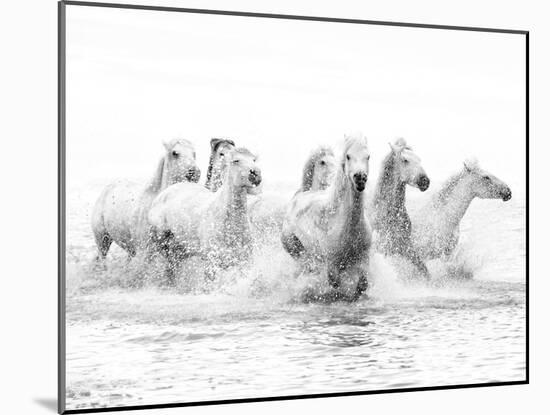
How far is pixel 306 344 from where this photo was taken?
5.42 meters

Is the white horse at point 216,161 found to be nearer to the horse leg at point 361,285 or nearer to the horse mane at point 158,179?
the horse mane at point 158,179

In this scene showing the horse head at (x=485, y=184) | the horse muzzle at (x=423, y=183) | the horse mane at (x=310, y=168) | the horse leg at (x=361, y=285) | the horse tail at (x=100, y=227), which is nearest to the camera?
the horse tail at (x=100, y=227)

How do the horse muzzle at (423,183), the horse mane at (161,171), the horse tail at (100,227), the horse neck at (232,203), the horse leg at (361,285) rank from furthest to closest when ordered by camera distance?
the horse muzzle at (423,183) < the horse leg at (361,285) < the horse neck at (232,203) < the horse mane at (161,171) < the horse tail at (100,227)

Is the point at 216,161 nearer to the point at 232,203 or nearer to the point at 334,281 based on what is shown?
the point at 232,203

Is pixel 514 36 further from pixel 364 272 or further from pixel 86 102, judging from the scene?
pixel 86 102

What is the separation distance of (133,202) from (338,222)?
102 cm

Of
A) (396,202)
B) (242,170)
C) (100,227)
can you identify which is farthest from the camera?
(396,202)

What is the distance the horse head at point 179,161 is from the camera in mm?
5227

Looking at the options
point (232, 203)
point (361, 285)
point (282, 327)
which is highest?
point (232, 203)

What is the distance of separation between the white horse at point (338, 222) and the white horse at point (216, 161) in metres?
0.40

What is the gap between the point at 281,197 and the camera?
541 centimetres

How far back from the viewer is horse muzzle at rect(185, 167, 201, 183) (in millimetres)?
5301

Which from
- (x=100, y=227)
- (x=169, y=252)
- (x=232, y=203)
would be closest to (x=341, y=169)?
(x=232, y=203)

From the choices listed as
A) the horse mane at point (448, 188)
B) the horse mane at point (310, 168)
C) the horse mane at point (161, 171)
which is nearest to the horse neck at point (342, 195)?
the horse mane at point (310, 168)
